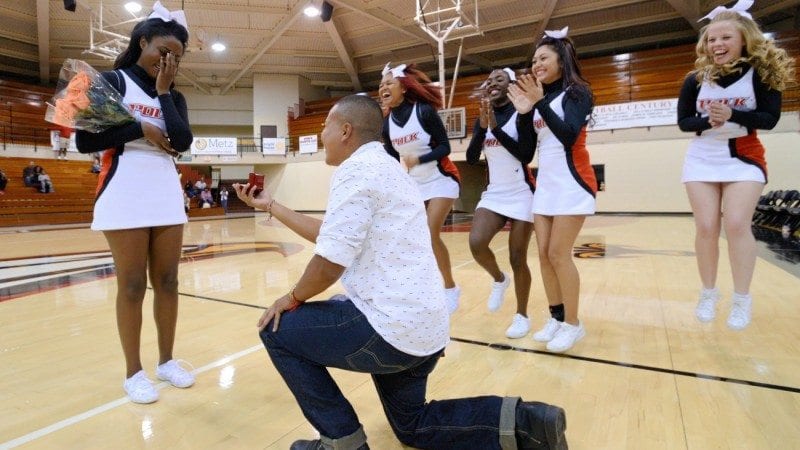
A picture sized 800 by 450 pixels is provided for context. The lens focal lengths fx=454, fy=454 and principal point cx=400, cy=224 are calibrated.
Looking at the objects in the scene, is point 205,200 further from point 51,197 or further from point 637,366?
point 637,366

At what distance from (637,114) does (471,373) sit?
514 inches

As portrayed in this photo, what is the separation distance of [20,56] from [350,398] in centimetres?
2190

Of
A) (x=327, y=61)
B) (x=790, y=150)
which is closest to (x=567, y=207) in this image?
(x=790, y=150)

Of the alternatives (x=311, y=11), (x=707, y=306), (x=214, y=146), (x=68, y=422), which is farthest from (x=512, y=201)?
(x=214, y=146)

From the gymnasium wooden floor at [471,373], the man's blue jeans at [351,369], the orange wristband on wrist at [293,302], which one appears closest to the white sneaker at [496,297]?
the gymnasium wooden floor at [471,373]

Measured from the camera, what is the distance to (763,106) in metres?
2.38

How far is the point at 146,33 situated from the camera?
1.95 metres

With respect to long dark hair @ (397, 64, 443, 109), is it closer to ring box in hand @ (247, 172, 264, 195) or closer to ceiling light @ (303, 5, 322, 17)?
ring box in hand @ (247, 172, 264, 195)

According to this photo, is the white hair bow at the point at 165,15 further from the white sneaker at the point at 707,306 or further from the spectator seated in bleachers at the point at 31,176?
the spectator seated in bleachers at the point at 31,176

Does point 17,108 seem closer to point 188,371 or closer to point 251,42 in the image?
point 251,42

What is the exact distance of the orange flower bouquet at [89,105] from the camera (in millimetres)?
1782

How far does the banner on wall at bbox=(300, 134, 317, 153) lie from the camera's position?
18641mm

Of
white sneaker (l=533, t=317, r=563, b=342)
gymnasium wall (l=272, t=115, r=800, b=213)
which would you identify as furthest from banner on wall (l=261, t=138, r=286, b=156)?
white sneaker (l=533, t=317, r=563, b=342)

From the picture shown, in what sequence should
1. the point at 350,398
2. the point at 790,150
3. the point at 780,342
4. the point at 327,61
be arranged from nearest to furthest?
the point at 350,398
the point at 780,342
the point at 790,150
the point at 327,61
